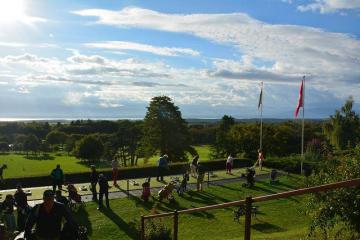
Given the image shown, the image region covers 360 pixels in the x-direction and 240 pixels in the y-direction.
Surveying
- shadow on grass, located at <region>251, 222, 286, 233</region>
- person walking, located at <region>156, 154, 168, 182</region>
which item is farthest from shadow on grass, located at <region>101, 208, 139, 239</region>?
person walking, located at <region>156, 154, 168, 182</region>

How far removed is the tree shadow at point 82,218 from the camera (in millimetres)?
18252

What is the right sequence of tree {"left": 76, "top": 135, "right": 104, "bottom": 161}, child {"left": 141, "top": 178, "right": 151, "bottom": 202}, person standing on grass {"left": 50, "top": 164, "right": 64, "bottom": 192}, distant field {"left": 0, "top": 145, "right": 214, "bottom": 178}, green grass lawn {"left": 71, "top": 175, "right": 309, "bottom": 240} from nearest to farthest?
green grass lawn {"left": 71, "top": 175, "right": 309, "bottom": 240} → person standing on grass {"left": 50, "top": 164, "right": 64, "bottom": 192} → child {"left": 141, "top": 178, "right": 151, "bottom": 202} → distant field {"left": 0, "top": 145, "right": 214, "bottom": 178} → tree {"left": 76, "top": 135, "right": 104, "bottom": 161}

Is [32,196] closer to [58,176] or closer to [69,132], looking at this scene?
[58,176]

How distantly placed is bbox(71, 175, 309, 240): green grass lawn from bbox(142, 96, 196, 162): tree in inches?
1072

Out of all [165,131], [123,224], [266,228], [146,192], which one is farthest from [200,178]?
[165,131]

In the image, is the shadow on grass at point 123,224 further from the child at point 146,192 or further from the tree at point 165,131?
the tree at point 165,131

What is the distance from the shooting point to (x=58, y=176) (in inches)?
855

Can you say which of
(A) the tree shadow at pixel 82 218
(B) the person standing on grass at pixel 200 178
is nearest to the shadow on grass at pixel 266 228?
(B) the person standing on grass at pixel 200 178

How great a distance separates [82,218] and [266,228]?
7.60 m

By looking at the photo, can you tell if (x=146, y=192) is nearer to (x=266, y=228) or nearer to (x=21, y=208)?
(x=266, y=228)

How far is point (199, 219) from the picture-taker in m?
19.5

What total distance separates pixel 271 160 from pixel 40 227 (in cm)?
3047

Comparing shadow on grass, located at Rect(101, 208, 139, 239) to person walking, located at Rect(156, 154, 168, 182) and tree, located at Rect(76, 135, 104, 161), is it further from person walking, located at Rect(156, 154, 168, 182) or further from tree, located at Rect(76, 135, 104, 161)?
tree, located at Rect(76, 135, 104, 161)

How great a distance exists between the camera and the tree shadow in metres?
18.3
